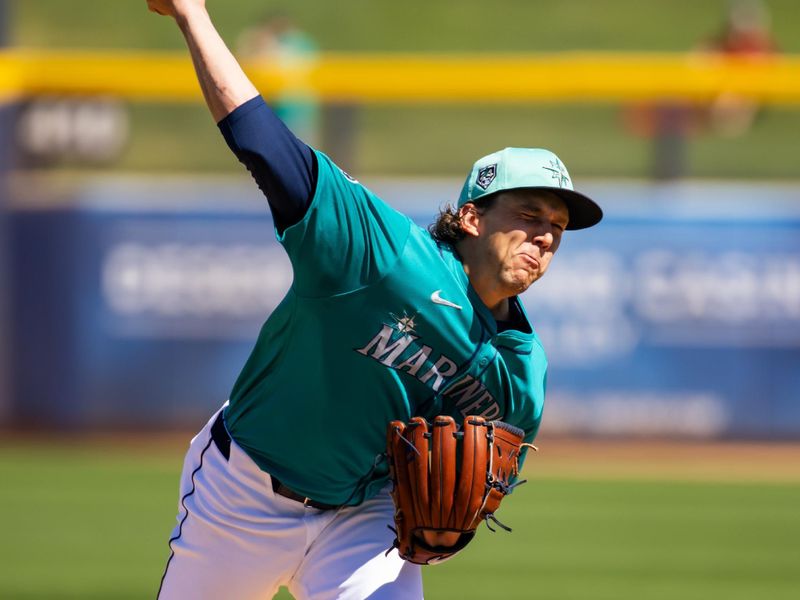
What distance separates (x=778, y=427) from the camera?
33.2ft

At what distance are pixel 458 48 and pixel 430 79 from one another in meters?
5.39

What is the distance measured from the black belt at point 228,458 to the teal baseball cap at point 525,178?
86 cm

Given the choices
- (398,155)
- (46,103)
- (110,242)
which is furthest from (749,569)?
(46,103)

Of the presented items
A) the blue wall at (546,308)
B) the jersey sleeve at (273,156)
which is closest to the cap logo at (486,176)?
the jersey sleeve at (273,156)

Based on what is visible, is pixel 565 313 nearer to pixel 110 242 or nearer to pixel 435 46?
pixel 110 242

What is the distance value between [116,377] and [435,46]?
7630 millimetres

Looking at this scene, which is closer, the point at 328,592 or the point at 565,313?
the point at 328,592

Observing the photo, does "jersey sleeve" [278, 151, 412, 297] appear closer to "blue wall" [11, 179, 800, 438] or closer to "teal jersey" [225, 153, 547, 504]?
"teal jersey" [225, 153, 547, 504]

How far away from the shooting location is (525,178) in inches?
130

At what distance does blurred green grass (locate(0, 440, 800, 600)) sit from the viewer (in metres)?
6.01

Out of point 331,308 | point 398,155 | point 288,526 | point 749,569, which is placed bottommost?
point 749,569

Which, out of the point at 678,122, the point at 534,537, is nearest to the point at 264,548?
the point at 534,537

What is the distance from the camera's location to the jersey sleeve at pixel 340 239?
3.08 meters

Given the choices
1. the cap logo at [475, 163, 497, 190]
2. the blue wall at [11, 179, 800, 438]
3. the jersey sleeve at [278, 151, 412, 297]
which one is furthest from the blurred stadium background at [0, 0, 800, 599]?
the jersey sleeve at [278, 151, 412, 297]
